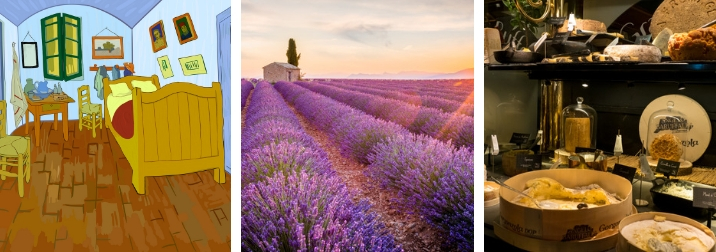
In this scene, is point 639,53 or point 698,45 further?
point 639,53

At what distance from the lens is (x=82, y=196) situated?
6.55 ft

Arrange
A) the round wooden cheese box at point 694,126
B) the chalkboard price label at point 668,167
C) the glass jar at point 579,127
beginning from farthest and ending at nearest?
the glass jar at point 579,127 → the round wooden cheese box at point 694,126 → the chalkboard price label at point 668,167

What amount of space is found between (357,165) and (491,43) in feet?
2.66

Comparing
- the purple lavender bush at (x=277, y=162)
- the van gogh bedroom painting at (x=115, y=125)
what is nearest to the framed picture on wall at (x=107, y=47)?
the van gogh bedroom painting at (x=115, y=125)

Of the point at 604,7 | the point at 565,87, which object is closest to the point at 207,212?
the point at 565,87

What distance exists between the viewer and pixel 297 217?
224 centimetres

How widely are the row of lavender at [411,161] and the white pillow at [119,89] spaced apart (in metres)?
0.74

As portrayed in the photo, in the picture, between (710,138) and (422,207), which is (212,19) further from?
(710,138)

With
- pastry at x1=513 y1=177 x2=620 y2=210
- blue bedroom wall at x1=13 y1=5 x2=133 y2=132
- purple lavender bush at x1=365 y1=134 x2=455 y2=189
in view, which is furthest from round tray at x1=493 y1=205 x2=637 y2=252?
blue bedroom wall at x1=13 y1=5 x2=133 y2=132

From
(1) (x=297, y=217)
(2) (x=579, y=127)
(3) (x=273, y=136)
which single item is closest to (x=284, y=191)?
(1) (x=297, y=217)

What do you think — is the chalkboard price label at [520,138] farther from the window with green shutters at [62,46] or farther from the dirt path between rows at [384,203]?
the window with green shutters at [62,46]

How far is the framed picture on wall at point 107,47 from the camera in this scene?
6.47 feet

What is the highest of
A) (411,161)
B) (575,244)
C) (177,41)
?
(177,41)

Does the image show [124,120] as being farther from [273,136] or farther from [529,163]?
[529,163]
